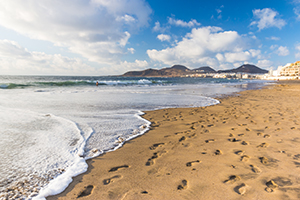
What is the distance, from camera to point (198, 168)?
2734 mm

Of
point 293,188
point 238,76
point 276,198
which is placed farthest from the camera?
point 238,76

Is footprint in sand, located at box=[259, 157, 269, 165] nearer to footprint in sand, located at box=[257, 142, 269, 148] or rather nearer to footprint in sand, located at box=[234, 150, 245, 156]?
footprint in sand, located at box=[234, 150, 245, 156]

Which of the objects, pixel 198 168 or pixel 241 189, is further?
pixel 198 168

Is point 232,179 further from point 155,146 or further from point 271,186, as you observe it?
point 155,146

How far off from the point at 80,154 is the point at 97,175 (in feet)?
2.97

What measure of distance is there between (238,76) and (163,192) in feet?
523

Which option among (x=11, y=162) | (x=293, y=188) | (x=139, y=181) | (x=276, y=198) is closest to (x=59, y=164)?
(x=11, y=162)

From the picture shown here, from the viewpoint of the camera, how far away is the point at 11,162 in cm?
279

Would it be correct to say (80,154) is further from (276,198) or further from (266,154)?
(266,154)

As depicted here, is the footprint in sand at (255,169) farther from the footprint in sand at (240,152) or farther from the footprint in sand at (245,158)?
the footprint in sand at (240,152)

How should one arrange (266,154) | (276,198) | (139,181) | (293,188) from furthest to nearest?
(266,154) < (139,181) < (293,188) < (276,198)

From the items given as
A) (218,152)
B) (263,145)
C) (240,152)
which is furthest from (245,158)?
(263,145)

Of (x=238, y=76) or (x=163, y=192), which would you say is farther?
(x=238, y=76)

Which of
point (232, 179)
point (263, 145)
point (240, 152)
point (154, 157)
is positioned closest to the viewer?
point (232, 179)
